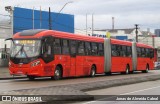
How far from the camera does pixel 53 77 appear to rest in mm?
27375

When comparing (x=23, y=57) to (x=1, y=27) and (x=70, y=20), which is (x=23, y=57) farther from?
(x=70, y=20)

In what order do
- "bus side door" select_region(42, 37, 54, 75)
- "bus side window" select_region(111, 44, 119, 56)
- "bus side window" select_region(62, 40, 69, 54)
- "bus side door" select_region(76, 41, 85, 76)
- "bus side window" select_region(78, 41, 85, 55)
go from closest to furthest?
1. "bus side door" select_region(42, 37, 54, 75)
2. "bus side window" select_region(62, 40, 69, 54)
3. "bus side door" select_region(76, 41, 85, 76)
4. "bus side window" select_region(78, 41, 85, 55)
5. "bus side window" select_region(111, 44, 119, 56)

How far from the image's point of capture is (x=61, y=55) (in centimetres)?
2806

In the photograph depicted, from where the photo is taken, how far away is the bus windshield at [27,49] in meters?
25.8

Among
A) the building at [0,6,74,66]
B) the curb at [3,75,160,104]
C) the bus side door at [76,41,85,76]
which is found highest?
the building at [0,6,74,66]

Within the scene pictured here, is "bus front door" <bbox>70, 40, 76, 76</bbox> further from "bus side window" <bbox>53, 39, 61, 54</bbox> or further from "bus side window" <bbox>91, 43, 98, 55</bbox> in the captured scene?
"bus side window" <bbox>91, 43, 98, 55</bbox>

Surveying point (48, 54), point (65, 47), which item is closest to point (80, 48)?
point (65, 47)

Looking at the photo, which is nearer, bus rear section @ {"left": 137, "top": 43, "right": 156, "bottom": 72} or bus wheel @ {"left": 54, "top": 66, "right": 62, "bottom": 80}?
bus wheel @ {"left": 54, "top": 66, "right": 62, "bottom": 80}

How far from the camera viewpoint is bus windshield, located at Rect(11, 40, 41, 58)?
1014 inches

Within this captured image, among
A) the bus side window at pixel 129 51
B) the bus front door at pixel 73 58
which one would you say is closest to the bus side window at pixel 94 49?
the bus front door at pixel 73 58

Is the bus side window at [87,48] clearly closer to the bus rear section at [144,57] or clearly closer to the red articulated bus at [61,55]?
the red articulated bus at [61,55]

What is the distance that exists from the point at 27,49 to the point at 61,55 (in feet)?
9.63

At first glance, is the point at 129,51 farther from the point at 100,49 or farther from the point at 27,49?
the point at 27,49

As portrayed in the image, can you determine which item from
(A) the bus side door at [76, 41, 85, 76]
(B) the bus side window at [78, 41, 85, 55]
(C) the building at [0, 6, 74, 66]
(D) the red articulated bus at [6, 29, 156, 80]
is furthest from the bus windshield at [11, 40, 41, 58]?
(C) the building at [0, 6, 74, 66]
